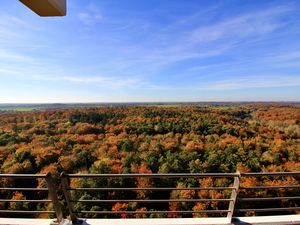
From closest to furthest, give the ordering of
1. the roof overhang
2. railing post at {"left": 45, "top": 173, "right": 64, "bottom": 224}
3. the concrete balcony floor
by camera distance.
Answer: the roof overhang → railing post at {"left": 45, "top": 173, "right": 64, "bottom": 224} → the concrete balcony floor

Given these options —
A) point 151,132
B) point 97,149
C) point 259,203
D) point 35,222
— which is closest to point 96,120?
point 151,132

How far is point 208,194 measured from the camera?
66.1 ft

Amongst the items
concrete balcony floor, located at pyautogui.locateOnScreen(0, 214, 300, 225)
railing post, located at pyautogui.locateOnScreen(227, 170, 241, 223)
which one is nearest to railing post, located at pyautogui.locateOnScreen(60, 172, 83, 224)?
concrete balcony floor, located at pyautogui.locateOnScreen(0, 214, 300, 225)

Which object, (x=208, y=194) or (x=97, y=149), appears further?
(x=97, y=149)

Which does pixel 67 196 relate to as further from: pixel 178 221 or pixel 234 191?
pixel 234 191

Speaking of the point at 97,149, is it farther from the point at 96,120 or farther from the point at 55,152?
the point at 96,120

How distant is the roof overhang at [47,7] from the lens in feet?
4.40

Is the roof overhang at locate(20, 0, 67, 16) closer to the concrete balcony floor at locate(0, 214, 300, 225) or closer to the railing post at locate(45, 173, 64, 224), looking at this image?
the railing post at locate(45, 173, 64, 224)

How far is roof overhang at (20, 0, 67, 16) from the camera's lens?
4.40 feet

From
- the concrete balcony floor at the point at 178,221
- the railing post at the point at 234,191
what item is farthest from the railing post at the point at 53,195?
the railing post at the point at 234,191

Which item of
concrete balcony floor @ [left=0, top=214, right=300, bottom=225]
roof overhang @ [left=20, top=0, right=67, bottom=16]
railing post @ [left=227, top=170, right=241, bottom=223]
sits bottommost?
concrete balcony floor @ [left=0, top=214, right=300, bottom=225]

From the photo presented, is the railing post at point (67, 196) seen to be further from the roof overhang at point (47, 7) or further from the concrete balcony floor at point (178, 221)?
the roof overhang at point (47, 7)

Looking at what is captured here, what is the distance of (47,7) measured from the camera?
4.57 ft

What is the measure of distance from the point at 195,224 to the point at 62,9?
110 inches
